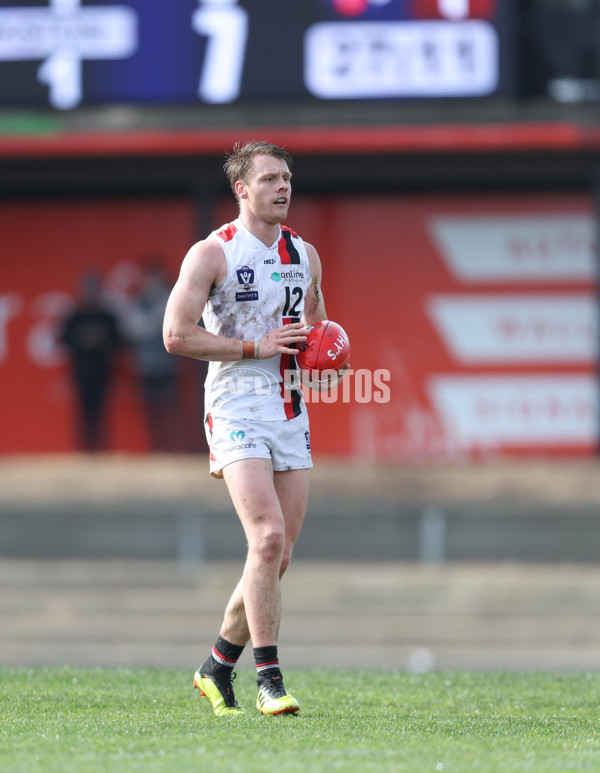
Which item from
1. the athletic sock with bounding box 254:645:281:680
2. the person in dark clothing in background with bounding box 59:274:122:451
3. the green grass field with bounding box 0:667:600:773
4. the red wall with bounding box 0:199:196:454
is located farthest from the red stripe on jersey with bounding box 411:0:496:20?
the athletic sock with bounding box 254:645:281:680

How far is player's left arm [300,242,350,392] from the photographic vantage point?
20.3ft

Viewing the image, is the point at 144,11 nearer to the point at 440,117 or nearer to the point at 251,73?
the point at 251,73

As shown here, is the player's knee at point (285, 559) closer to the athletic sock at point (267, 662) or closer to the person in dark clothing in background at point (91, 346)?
the athletic sock at point (267, 662)

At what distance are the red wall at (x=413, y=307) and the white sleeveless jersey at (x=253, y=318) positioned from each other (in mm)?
11607

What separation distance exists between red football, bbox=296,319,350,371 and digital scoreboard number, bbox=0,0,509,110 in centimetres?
950

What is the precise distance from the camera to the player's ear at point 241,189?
6.14 metres

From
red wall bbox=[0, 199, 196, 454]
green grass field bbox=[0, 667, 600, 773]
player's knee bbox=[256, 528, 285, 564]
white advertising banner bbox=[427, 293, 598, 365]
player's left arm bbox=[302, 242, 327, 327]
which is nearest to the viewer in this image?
green grass field bbox=[0, 667, 600, 773]

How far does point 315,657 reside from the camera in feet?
30.3

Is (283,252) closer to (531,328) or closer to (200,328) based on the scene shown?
(200,328)

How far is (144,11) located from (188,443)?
544cm

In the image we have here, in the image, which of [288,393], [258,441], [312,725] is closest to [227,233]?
[288,393]

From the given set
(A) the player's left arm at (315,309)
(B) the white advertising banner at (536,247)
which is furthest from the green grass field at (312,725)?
(B) the white advertising banner at (536,247)

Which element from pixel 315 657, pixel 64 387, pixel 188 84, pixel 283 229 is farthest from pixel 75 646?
pixel 64 387

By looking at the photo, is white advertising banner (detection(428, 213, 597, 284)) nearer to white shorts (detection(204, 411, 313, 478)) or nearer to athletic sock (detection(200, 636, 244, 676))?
white shorts (detection(204, 411, 313, 478))
